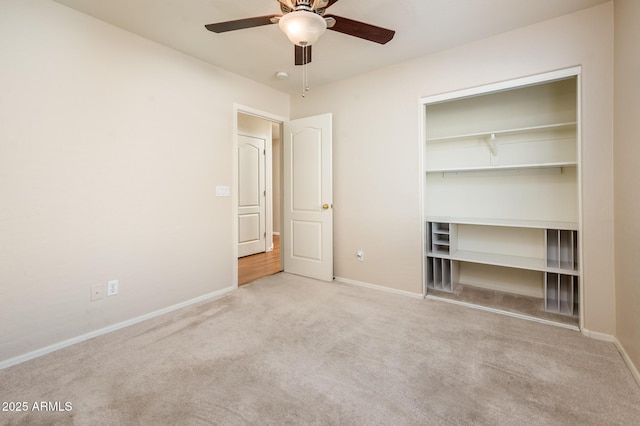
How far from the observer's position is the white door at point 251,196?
5.14 metres

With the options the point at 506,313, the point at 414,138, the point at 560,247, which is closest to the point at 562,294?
the point at 560,247

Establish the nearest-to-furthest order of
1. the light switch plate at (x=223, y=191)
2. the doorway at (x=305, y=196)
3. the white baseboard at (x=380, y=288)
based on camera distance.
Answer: the white baseboard at (x=380, y=288) < the light switch plate at (x=223, y=191) < the doorway at (x=305, y=196)

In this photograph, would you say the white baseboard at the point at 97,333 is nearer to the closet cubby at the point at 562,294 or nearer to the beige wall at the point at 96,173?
the beige wall at the point at 96,173

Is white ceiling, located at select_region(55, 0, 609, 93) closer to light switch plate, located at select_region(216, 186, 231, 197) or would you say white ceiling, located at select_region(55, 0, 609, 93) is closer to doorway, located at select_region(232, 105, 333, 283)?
doorway, located at select_region(232, 105, 333, 283)

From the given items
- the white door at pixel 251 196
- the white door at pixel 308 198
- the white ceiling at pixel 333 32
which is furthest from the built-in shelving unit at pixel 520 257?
the white door at pixel 251 196

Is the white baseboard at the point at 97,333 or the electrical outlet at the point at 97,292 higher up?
the electrical outlet at the point at 97,292

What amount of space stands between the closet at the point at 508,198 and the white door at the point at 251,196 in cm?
317

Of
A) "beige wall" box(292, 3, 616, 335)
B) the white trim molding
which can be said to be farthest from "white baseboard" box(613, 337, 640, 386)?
the white trim molding

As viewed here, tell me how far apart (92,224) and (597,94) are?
13.5 ft

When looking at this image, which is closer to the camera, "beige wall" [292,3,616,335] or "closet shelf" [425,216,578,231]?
"beige wall" [292,3,616,335]

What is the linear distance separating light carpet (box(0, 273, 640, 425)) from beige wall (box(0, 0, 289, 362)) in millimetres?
362

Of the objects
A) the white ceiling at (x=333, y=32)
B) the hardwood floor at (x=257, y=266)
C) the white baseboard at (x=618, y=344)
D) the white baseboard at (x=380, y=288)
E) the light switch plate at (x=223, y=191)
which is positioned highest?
the white ceiling at (x=333, y=32)

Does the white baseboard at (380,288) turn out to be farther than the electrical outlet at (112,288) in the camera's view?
Yes

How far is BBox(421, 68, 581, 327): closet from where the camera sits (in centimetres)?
268
